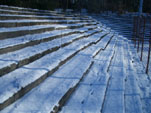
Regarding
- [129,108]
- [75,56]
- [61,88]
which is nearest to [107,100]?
[129,108]

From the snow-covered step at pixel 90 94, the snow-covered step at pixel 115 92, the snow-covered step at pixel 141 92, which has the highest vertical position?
the snow-covered step at pixel 90 94

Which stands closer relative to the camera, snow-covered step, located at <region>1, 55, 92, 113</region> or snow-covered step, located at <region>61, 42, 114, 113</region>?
snow-covered step, located at <region>1, 55, 92, 113</region>

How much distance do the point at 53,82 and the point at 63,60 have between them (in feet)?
2.67

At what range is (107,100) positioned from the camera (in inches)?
96.7

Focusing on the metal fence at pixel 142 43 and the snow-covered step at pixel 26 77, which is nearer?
the snow-covered step at pixel 26 77

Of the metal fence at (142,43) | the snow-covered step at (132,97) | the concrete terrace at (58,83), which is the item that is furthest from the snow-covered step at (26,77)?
the metal fence at (142,43)

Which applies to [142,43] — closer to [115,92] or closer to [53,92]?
[115,92]

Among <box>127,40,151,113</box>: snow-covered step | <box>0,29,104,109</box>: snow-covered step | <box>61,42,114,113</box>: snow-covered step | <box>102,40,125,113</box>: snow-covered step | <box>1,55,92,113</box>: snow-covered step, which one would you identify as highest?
<box>0,29,104,109</box>: snow-covered step

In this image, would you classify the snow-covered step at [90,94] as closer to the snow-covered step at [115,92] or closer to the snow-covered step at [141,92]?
the snow-covered step at [115,92]

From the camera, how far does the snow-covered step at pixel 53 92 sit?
184cm

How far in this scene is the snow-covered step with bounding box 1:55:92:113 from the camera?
72.3 inches

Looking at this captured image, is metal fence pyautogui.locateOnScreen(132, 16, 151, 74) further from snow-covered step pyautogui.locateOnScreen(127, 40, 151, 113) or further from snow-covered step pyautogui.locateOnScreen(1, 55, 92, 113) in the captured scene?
snow-covered step pyautogui.locateOnScreen(1, 55, 92, 113)

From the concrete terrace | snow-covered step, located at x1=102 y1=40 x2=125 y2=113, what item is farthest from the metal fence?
the concrete terrace

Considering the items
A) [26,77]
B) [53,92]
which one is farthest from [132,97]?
[26,77]
